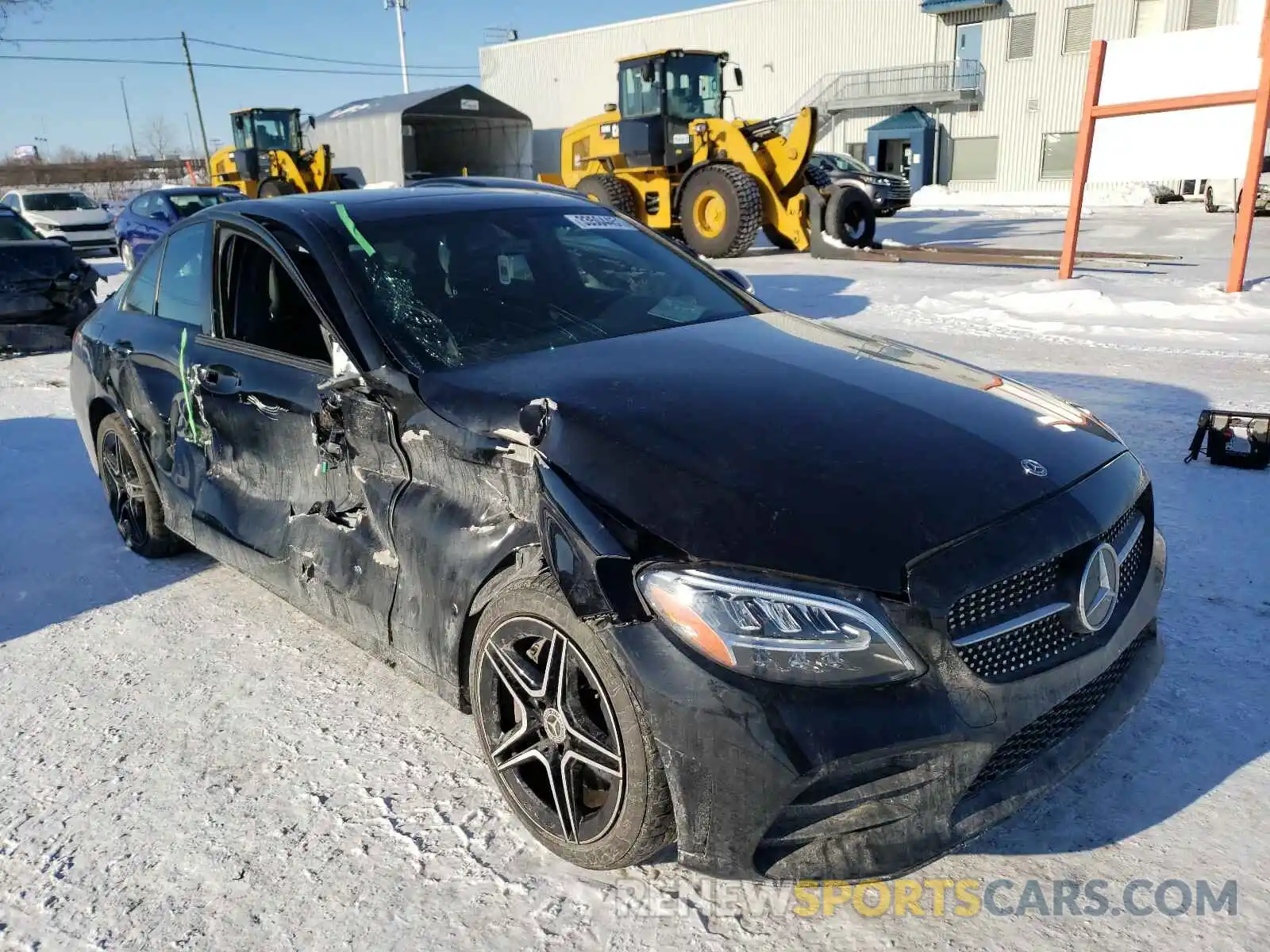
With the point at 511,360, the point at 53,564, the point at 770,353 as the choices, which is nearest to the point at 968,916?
the point at 770,353

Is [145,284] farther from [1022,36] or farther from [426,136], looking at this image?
[1022,36]

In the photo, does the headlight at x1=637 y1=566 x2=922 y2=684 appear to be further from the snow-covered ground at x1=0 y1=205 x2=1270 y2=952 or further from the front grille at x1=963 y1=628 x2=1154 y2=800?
the snow-covered ground at x1=0 y1=205 x2=1270 y2=952

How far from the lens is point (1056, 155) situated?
34.7 m

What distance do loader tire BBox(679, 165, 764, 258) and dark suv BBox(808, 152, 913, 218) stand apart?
727cm

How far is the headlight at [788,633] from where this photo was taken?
1.77m

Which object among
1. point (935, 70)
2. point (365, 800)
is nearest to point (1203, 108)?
point (365, 800)

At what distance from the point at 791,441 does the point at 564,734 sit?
852mm

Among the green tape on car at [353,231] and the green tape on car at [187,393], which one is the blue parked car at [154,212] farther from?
the green tape on car at [353,231]

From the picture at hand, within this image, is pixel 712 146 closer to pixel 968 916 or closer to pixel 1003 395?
pixel 1003 395

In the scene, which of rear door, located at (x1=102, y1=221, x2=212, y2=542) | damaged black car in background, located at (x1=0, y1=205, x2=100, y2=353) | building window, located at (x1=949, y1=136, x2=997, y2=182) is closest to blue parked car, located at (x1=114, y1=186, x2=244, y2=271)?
damaged black car in background, located at (x1=0, y1=205, x2=100, y2=353)

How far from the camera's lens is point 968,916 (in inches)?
77.6

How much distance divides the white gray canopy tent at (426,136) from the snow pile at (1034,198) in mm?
16090

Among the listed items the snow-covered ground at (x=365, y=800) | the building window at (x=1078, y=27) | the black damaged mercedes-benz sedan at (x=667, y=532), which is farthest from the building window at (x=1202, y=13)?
the black damaged mercedes-benz sedan at (x=667, y=532)

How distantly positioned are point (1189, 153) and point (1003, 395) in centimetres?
881
